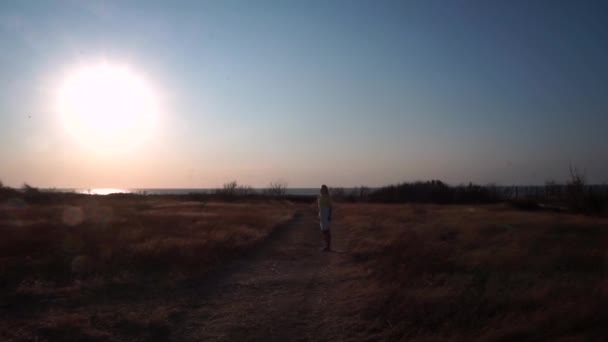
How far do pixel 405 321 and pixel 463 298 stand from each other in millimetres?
1299

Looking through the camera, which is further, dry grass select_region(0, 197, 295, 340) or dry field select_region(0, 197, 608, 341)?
dry grass select_region(0, 197, 295, 340)

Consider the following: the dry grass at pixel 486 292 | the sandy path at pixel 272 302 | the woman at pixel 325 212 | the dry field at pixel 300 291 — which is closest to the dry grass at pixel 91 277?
the dry field at pixel 300 291

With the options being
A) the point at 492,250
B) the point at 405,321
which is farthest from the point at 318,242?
the point at 405,321

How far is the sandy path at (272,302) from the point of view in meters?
6.71

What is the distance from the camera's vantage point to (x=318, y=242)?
1928 centimetres

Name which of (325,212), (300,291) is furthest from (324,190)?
(300,291)

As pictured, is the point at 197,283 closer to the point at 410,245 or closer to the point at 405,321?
the point at 405,321

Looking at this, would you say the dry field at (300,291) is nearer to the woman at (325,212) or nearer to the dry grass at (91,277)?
the dry grass at (91,277)

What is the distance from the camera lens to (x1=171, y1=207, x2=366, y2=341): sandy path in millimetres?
6711

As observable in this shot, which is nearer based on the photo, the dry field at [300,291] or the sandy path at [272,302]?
the dry field at [300,291]

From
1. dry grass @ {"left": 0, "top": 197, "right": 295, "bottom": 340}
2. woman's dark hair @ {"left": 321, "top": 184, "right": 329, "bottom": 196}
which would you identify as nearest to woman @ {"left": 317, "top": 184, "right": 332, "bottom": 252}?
woman's dark hair @ {"left": 321, "top": 184, "right": 329, "bottom": 196}

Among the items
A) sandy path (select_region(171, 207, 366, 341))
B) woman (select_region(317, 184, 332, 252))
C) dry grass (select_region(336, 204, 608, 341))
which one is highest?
woman (select_region(317, 184, 332, 252))

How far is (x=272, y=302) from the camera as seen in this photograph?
8547mm

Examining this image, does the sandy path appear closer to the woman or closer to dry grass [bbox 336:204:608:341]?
dry grass [bbox 336:204:608:341]
